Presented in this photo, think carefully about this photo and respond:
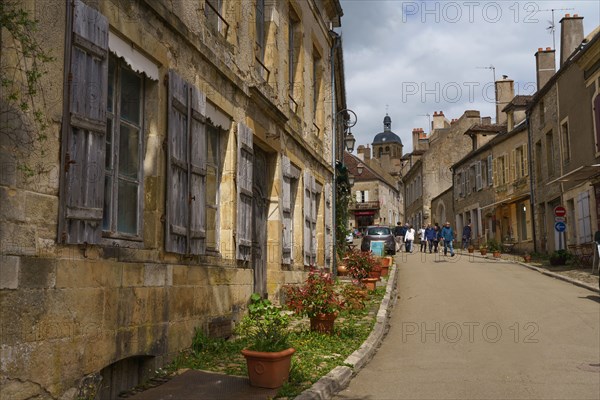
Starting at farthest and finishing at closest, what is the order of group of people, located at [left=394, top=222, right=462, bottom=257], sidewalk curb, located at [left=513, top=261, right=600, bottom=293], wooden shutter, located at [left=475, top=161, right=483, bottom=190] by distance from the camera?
wooden shutter, located at [left=475, top=161, right=483, bottom=190] → group of people, located at [left=394, top=222, right=462, bottom=257] → sidewalk curb, located at [left=513, top=261, right=600, bottom=293]

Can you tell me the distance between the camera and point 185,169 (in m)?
6.85

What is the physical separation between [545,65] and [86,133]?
24.5m

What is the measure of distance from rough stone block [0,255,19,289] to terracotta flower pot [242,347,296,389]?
246 centimetres

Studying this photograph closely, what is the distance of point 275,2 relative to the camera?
11094mm

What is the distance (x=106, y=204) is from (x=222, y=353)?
257cm

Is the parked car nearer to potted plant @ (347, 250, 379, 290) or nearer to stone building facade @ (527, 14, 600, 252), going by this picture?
stone building facade @ (527, 14, 600, 252)

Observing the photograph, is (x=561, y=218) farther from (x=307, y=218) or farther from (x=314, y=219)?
(x=307, y=218)

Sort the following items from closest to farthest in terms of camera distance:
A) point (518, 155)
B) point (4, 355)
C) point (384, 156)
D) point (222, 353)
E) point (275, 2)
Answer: point (4, 355) < point (222, 353) < point (275, 2) < point (518, 155) < point (384, 156)

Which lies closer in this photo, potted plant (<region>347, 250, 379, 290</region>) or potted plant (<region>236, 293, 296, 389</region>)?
potted plant (<region>236, 293, 296, 389</region>)

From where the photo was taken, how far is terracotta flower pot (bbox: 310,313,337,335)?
8664mm

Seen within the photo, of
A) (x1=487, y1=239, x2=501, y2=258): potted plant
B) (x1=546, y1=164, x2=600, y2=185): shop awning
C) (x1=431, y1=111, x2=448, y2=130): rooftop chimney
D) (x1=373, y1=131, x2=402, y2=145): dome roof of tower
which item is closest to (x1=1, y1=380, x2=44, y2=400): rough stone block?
(x1=546, y1=164, x2=600, y2=185): shop awning

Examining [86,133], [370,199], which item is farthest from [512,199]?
[370,199]

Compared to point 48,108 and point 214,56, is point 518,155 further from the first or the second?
point 48,108

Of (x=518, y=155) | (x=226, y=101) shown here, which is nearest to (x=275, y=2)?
(x=226, y=101)
